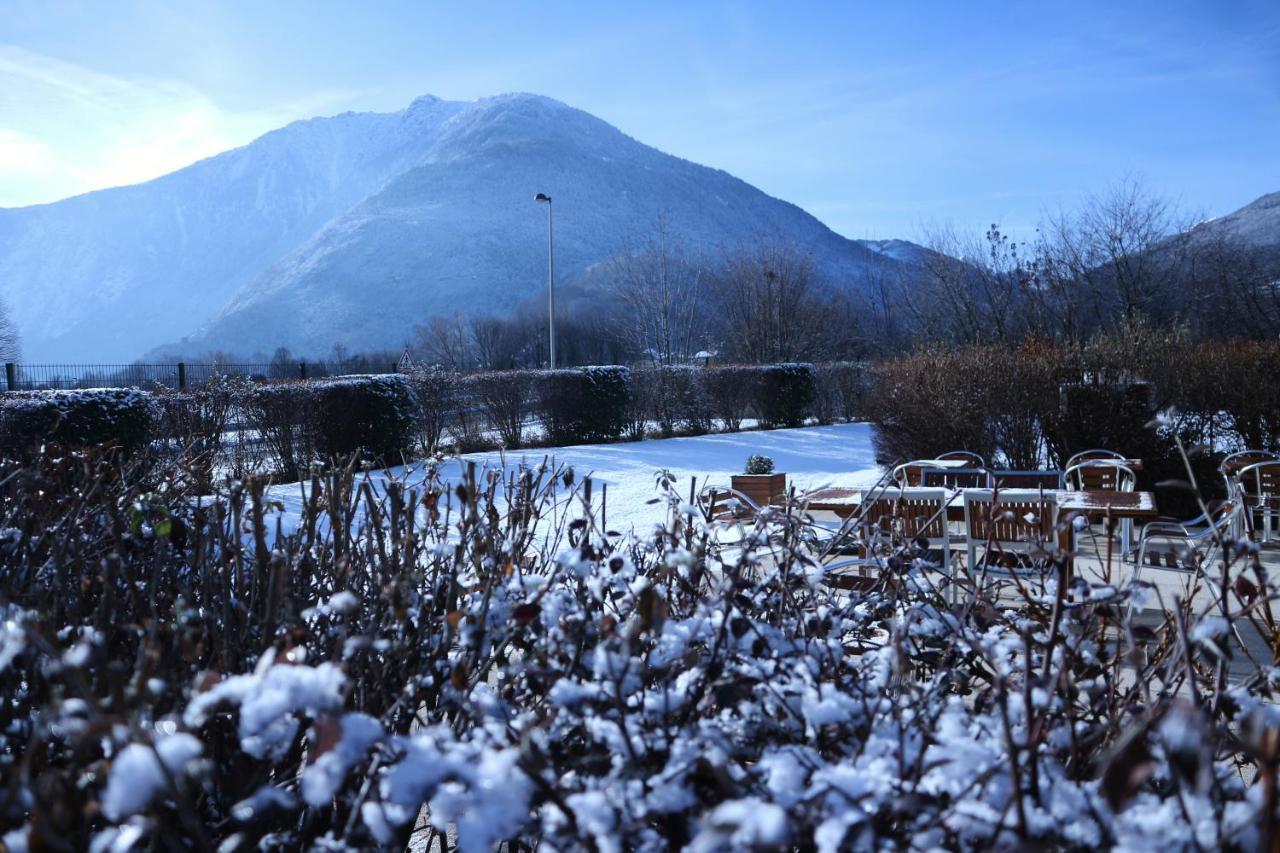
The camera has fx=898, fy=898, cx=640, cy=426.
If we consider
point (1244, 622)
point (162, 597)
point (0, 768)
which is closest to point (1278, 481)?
point (1244, 622)

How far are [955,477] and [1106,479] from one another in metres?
1.50

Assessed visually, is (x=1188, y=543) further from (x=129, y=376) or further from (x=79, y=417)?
(x=129, y=376)

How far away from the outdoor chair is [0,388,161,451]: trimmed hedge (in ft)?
25.7

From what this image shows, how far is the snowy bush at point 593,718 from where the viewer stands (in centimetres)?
98

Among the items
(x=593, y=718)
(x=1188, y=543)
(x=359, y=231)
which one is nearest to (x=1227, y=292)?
(x=1188, y=543)

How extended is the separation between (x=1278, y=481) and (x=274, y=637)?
7979 millimetres

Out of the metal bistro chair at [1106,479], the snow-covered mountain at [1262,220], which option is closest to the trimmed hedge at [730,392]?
the metal bistro chair at [1106,479]

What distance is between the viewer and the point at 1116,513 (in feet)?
15.6

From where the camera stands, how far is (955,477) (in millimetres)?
6383

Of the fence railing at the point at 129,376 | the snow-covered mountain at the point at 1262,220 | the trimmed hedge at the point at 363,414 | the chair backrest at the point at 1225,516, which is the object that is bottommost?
the chair backrest at the point at 1225,516

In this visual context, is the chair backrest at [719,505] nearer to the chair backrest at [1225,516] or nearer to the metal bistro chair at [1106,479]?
the chair backrest at [1225,516]

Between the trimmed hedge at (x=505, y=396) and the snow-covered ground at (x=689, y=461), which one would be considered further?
the trimmed hedge at (x=505, y=396)

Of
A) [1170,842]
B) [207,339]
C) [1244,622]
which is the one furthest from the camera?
[207,339]

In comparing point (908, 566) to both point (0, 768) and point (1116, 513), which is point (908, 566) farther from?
point (1116, 513)
